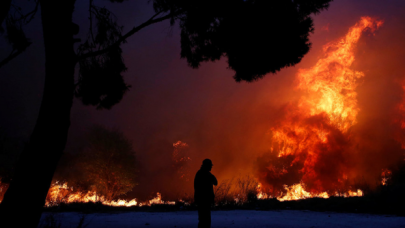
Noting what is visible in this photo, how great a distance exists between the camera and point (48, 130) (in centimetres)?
353

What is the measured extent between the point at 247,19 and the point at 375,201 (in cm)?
911

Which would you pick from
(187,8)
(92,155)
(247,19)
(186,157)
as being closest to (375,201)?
(247,19)

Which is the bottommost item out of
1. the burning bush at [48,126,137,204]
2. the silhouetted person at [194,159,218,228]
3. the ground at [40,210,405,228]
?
the ground at [40,210,405,228]

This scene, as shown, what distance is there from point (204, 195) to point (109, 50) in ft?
14.8

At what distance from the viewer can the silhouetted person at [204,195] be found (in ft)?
14.5

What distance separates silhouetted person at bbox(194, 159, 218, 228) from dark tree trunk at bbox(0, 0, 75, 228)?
106 inches

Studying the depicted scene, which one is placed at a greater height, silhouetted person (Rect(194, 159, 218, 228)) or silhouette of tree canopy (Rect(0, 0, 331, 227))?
silhouette of tree canopy (Rect(0, 0, 331, 227))

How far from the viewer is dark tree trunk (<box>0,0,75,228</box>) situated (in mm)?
3152

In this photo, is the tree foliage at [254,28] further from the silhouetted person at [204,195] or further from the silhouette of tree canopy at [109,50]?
the silhouetted person at [204,195]

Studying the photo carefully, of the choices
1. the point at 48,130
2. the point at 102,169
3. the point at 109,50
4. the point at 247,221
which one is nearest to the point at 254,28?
the point at 109,50

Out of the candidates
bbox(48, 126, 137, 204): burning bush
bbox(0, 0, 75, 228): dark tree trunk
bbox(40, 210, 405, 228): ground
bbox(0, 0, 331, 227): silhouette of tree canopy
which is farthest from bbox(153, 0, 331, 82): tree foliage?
bbox(48, 126, 137, 204): burning bush

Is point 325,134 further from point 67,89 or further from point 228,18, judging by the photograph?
point 67,89

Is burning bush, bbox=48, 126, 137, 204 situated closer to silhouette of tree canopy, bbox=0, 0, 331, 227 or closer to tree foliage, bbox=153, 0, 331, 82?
silhouette of tree canopy, bbox=0, 0, 331, 227

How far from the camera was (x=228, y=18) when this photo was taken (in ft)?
18.9
